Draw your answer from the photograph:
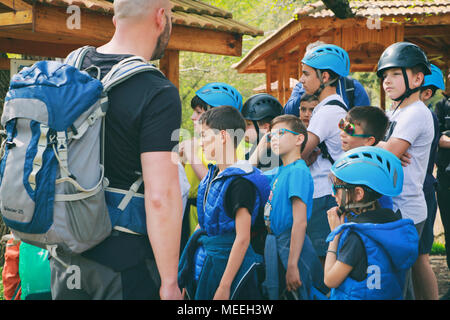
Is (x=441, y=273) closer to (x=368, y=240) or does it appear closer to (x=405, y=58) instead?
(x=405, y=58)

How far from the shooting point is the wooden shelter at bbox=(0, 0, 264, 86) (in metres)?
4.79

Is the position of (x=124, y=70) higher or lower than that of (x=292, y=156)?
higher

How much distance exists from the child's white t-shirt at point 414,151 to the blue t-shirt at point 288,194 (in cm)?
66

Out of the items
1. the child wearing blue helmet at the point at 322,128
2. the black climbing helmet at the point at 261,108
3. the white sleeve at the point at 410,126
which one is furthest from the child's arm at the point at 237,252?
the black climbing helmet at the point at 261,108

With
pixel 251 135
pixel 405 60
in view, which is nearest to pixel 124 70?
pixel 405 60

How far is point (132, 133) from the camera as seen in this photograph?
2.05m

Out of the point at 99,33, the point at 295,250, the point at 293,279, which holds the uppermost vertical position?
the point at 99,33

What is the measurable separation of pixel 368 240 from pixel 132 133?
5.17 ft

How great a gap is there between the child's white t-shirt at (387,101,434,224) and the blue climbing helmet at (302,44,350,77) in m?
0.77

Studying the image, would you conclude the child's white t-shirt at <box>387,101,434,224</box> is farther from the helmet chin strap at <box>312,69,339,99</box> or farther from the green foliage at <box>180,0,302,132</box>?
the green foliage at <box>180,0,302,132</box>

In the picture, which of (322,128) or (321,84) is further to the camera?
(321,84)

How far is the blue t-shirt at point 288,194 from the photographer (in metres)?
3.64

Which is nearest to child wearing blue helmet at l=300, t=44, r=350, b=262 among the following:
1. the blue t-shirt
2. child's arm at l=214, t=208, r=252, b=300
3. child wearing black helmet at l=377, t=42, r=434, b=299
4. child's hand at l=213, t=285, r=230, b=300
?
the blue t-shirt

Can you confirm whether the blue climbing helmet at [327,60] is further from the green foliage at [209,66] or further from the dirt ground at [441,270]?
the green foliage at [209,66]
